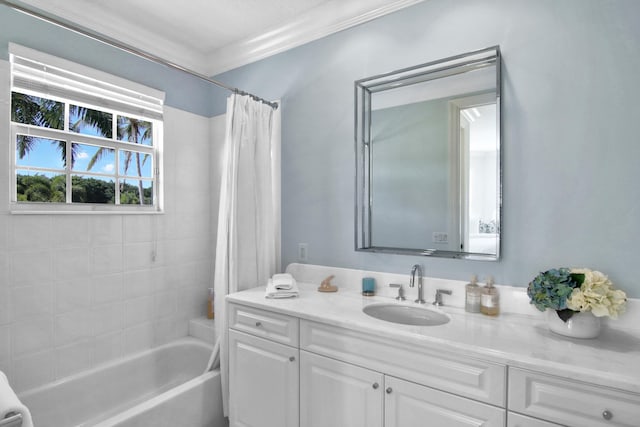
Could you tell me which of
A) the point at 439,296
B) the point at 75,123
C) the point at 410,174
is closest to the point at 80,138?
the point at 75,123

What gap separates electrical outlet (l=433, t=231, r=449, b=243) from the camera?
1722mm

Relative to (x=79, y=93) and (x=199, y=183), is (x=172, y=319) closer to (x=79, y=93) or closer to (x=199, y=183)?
(x=199, y=183)

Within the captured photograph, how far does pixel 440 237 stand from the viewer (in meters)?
1.74

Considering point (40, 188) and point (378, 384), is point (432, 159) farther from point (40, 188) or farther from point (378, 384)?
point (40, 188)

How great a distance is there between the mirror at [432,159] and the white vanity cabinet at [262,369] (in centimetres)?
70

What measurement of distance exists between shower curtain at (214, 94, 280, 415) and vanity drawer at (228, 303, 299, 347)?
0.15m

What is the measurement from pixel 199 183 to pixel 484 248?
7.08 feet

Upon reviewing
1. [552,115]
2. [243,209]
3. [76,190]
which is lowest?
[243,209]

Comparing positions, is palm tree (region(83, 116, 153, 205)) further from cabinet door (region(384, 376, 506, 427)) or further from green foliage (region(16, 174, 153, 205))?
cabinet door (region(384, 376, 506, 427))

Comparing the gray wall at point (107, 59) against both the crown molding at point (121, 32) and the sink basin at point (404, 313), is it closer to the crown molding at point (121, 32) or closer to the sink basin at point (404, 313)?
the crown molding at point (121, 32)

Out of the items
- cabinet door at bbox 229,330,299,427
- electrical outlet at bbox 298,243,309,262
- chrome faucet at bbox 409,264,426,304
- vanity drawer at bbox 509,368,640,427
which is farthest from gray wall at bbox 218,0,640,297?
cabinet door at bbox 229,330,299,427

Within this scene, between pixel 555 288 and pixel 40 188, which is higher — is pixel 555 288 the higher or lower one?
the lower one

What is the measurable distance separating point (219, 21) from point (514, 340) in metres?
2.49

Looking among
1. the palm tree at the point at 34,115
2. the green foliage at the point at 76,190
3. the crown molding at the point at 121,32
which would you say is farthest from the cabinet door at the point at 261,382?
the crown molding at the point at 121,32
